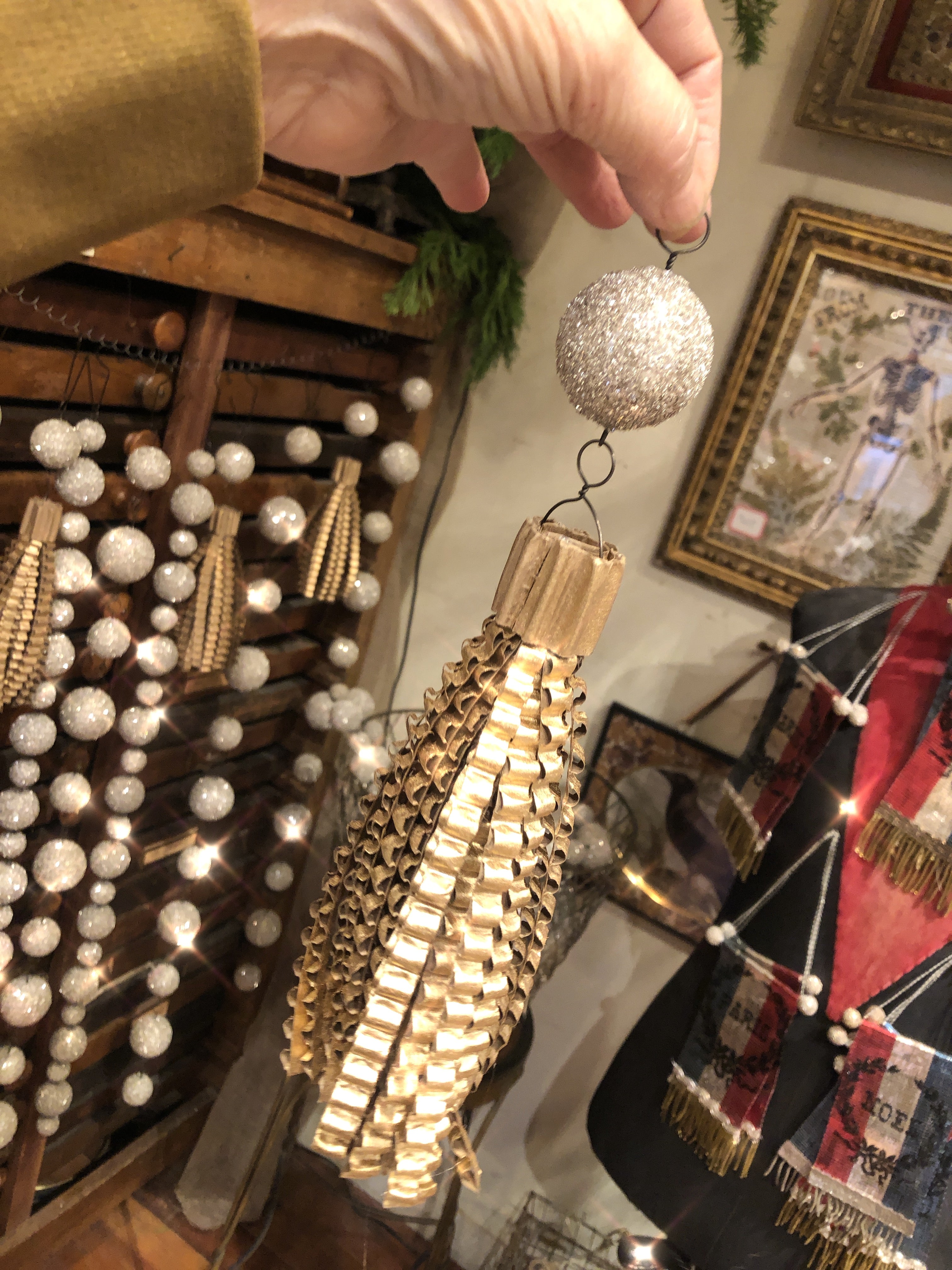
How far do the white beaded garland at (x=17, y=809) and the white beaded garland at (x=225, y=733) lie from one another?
24cm

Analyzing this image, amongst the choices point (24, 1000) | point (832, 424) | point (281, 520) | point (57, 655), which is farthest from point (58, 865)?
point (832, 424)

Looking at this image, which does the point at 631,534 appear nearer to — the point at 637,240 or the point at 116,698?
the point at 637,240

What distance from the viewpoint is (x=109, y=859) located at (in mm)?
989

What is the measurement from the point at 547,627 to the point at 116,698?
76 centimetres

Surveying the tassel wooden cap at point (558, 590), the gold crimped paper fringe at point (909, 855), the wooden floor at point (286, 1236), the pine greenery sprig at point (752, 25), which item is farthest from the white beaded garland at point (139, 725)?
the pine greenery sprig at point (752, 25)

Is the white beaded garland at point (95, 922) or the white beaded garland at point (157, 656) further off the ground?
the white beaded garland at point (157, 656)

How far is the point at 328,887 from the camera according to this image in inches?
20.7

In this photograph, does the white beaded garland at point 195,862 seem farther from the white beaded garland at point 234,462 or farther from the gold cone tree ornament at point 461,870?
the gold cone tree ornament at point 461,870

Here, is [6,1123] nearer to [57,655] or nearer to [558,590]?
[57,655]

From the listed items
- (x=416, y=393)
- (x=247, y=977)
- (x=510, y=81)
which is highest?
(x=510, y=81)

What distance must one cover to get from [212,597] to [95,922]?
44 cm

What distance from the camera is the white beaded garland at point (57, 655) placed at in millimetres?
833

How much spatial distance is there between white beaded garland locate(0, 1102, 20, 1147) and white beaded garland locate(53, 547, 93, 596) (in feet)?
2.18

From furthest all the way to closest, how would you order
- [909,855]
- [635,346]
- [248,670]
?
[248,670] < [909,855] < [635,346]
